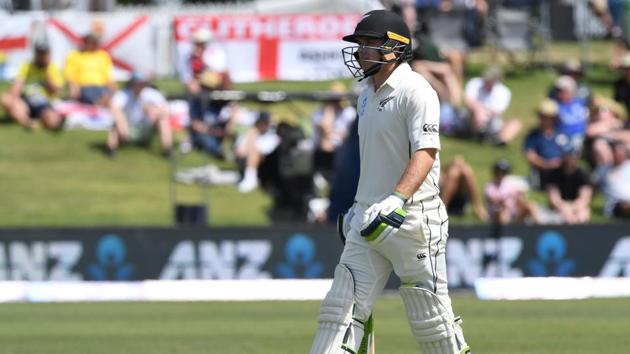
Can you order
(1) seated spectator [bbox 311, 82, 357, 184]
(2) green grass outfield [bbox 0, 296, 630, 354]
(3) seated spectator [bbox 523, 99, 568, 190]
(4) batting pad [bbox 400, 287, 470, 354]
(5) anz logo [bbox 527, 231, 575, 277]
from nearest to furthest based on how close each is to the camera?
(4) batting pad [bbox 400, 287, 470, 354]
(2) green grass outfield [bbox 0, 296, 630, 354]
(5) anz logo [bbox 527, 231, 575, 277]
(1) seated spectator [bbox 311, 82, 357, 184]
(3) seated spectator [bbox 523, 99, 568, 190]

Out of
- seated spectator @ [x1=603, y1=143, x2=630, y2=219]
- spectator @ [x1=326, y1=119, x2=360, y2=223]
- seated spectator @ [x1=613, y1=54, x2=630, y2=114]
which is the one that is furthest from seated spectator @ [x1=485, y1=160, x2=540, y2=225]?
spectator @ [x1=326, y1=119, x2=360, y2=223]

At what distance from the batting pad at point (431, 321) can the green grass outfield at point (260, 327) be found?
1.94 metres

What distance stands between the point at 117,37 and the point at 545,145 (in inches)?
256

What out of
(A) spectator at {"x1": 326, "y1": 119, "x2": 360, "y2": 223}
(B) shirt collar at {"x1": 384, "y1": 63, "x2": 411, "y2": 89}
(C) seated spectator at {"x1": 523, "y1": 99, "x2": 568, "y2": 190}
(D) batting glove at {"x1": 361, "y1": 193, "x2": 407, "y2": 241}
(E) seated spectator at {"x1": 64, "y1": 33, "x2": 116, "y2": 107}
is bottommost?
(C) seated spectator at {"x1": 523, "y1": 99, "x2": 568, "y2": 190}

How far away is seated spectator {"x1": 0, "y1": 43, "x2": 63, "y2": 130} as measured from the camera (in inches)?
572

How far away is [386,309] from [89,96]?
672cm

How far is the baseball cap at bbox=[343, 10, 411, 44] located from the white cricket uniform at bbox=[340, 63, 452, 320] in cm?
13

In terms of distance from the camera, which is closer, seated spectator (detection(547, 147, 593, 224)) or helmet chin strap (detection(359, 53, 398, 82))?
helmet chin strap (detection(359, 53, 398, 82))

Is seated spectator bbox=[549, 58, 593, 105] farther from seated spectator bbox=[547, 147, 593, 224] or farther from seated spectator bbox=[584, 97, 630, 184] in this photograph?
seated spectator bbox=[547, 147, 593, 224]

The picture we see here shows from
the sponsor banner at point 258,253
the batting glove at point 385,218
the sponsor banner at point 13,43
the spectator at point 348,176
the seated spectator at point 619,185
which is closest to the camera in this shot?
the batting glove at point 385,218

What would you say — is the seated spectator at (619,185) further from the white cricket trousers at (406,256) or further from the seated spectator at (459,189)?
the white cricket trousers at (406,256)

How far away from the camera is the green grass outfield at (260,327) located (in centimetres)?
718

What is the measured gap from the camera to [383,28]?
199 inches

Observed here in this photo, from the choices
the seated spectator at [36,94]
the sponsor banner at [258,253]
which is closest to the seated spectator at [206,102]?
the seated spectator at [36,94]
